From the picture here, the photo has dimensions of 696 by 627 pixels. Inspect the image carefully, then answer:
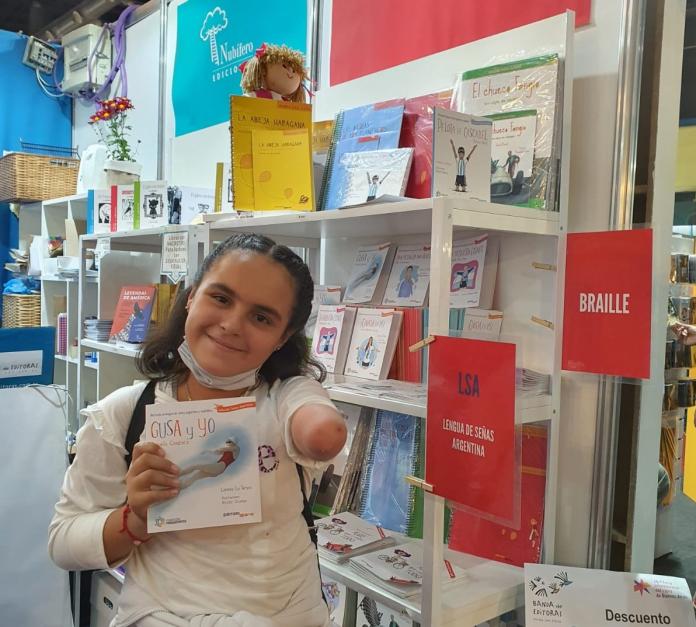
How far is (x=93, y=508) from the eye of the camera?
108 centimetres

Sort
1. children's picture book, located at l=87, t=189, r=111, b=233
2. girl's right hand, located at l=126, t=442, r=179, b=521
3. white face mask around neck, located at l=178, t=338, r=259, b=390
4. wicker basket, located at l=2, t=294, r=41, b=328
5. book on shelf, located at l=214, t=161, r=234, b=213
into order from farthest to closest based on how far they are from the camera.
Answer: wicker basket, located at l=2, t=294, r=41, b=328 → children's picture book, located at l=87, t=189, r=111, b=233 → book on shelf, located at l=214, t=161, r=234, b=213 → white face mask around neck, located at l=178, t=338, r=259, b=390 → girl's right hand, located at l=126, t=442, r=179, b=521

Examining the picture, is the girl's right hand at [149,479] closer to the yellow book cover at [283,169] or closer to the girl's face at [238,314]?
the girl's face at [238,314]

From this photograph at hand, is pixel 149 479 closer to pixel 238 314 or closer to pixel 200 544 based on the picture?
pixel 200 544

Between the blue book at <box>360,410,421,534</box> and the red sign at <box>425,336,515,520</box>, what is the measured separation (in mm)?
328

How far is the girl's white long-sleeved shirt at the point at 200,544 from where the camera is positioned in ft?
3.46

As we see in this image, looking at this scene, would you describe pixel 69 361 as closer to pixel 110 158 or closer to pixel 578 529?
pixel 110 158

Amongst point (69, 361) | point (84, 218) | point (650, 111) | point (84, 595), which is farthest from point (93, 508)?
point (84, 218)

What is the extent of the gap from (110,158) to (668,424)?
307 cm

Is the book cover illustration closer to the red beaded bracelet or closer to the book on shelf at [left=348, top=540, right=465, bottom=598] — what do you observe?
the book on shelf at [left=348, top=540, right=465, bottom=598]

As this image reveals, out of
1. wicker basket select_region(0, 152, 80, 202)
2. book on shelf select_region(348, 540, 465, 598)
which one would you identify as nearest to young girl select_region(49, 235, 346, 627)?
book on shelf select_region(348, 540, 465, 598)

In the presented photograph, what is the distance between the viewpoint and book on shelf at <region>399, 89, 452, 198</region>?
1.59 metres

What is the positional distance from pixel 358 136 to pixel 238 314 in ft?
2.83

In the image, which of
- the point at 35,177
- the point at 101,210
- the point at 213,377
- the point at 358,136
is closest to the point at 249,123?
the point at 358,136

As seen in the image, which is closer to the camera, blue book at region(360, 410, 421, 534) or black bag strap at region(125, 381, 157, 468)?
black bag strap at region(125, 381, 157, 468)
